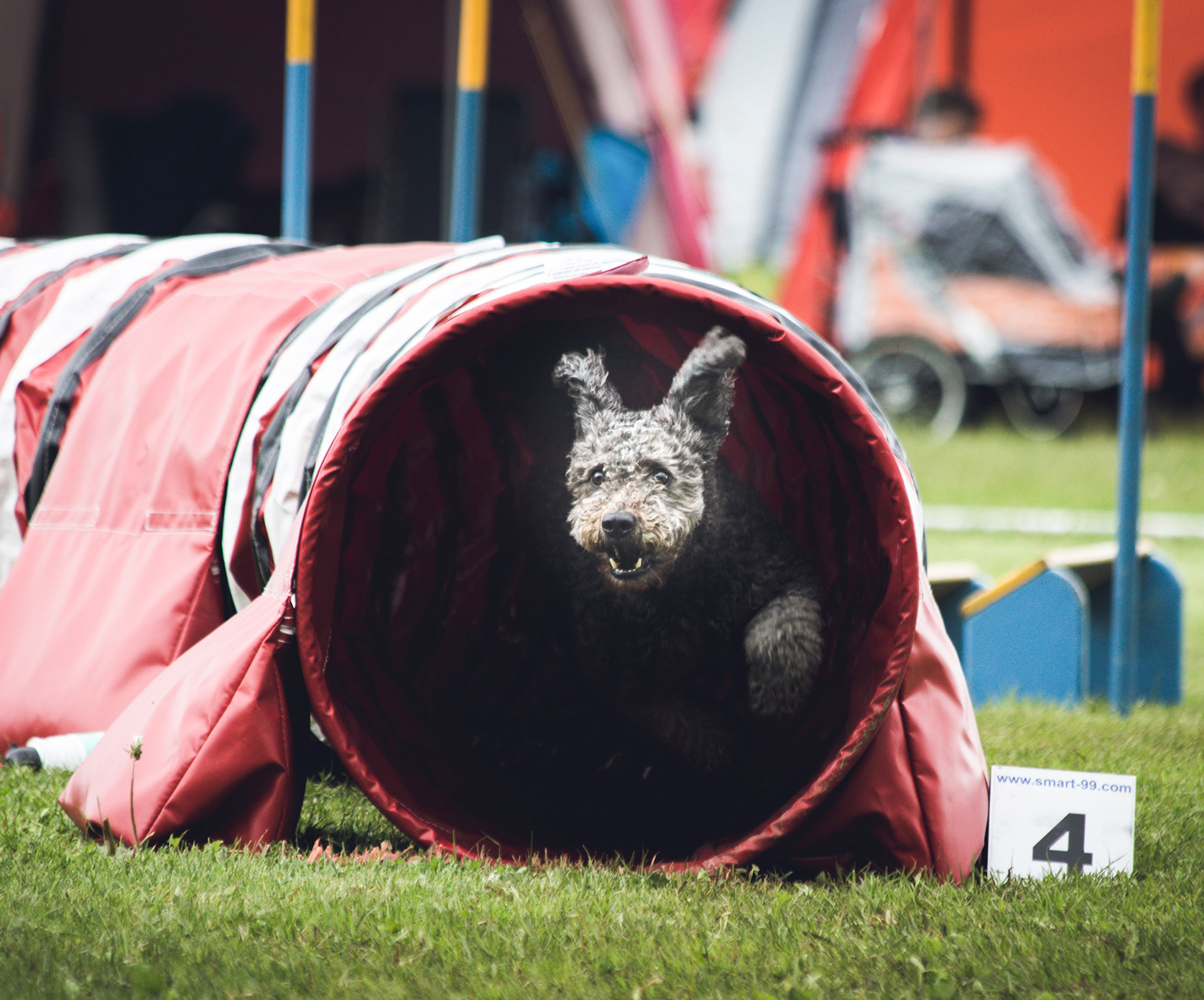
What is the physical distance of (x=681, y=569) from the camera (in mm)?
3059

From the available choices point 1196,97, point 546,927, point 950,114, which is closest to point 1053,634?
point 546,927

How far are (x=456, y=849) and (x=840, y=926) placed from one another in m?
0.85

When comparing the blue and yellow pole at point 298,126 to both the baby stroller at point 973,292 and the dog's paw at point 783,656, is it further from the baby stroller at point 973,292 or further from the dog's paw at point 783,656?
the baby stroller at point 973,292

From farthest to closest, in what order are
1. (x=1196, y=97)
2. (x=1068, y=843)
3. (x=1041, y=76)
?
1. (x=1041, y=76)
2. (x=1196, y=97)
3. (x=1068, y=843)

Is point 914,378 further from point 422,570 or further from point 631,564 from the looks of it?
point 631,564

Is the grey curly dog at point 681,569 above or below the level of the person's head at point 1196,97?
below

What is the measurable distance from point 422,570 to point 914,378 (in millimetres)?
9195

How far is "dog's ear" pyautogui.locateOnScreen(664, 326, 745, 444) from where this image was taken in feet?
9.72

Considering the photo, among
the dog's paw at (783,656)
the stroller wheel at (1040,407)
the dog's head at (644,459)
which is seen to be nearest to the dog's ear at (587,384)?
the dog's head at (644,459)

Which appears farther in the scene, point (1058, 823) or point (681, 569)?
point (681, 569)

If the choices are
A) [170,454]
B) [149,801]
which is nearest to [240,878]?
[149,801]

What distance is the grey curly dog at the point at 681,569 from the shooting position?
115 inches

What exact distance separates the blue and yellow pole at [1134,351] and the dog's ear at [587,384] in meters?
2.01

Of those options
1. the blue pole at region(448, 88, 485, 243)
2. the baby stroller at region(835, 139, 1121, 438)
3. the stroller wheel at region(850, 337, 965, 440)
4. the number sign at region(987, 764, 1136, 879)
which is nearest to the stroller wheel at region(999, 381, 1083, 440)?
the baby stroller at region(835, 139, 1121, 438)
